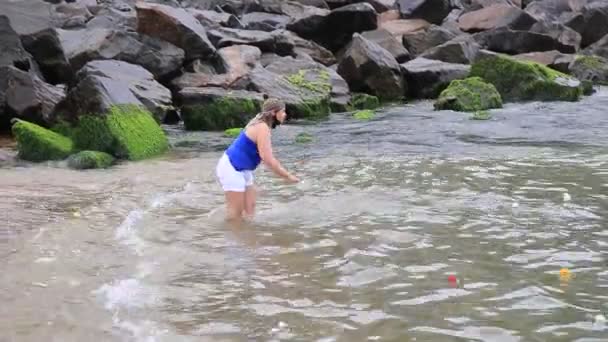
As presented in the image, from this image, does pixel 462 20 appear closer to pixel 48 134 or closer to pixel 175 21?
pixel 175 21

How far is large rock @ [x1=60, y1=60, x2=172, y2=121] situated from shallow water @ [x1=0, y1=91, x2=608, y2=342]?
1453 millimetres

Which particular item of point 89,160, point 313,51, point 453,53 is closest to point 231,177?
point 89,160

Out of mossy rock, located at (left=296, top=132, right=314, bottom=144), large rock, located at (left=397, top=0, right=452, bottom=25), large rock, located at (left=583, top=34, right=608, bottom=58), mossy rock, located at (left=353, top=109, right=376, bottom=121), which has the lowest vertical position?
mossy rock, located at (left=296, top=132, right=314, bottom=144)

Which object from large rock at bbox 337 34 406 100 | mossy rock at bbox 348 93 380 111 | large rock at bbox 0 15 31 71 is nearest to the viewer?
large rock at bbox 0 15 31 71

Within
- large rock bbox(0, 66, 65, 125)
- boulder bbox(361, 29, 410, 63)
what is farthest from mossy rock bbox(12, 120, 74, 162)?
boulder bbox(361, 29, 410, 63)

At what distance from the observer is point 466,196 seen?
9523 mm

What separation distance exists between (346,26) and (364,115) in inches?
345

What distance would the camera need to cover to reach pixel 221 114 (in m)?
16.7

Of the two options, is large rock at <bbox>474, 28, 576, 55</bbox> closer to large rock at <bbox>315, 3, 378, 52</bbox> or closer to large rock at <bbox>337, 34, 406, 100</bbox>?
large rock at <bbox>315, 3, 378, 52</bbox>

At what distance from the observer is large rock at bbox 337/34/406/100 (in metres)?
21.1

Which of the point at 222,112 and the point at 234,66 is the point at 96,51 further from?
the point at 222,112

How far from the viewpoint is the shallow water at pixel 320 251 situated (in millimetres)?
5496

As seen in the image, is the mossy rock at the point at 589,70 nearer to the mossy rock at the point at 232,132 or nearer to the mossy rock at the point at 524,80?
the mossy rock at the point at 524,80

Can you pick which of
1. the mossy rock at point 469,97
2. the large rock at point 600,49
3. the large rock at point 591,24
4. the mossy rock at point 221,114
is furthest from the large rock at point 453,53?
the mossy rock at point 221,114
